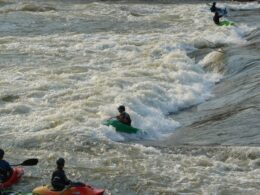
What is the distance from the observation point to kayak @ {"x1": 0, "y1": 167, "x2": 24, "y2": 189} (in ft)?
36.6

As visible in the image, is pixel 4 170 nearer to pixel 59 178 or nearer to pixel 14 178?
pixel 14 178

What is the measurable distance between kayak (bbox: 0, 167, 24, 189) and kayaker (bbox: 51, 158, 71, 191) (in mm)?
1150

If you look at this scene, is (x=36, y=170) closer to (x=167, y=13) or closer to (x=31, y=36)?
(x=31, y=36)

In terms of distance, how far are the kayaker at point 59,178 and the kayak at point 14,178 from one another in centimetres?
115

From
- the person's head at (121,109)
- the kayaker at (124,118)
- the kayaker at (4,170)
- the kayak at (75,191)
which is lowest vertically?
the kayak at (75,191)

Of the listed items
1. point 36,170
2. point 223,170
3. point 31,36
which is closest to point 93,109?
point 36,170

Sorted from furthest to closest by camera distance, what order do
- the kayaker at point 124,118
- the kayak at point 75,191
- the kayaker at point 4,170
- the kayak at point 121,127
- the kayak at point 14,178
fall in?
the kayaker at point 124,118 < the kayak at point 121,127 < the kayak at point 14,178 < the kayaker at point 4,170 < the kayak at point 75,191

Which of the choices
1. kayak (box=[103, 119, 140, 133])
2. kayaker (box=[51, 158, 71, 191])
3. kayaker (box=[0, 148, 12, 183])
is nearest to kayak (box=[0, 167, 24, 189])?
kayaker (box=[0, 148, 12, 183])

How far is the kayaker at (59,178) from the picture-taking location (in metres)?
10.4

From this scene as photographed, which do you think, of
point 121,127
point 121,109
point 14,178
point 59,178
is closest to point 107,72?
point 121,109

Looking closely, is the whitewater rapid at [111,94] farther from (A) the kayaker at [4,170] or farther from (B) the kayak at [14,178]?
(A) the kayaker at [4,170]

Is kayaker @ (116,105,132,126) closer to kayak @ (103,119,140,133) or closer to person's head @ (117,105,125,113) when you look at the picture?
person's head @ (117,105,125,113)

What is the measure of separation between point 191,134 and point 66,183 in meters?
4.90

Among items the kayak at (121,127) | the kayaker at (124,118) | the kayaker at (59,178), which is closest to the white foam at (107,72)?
the kayak at (121,127)
